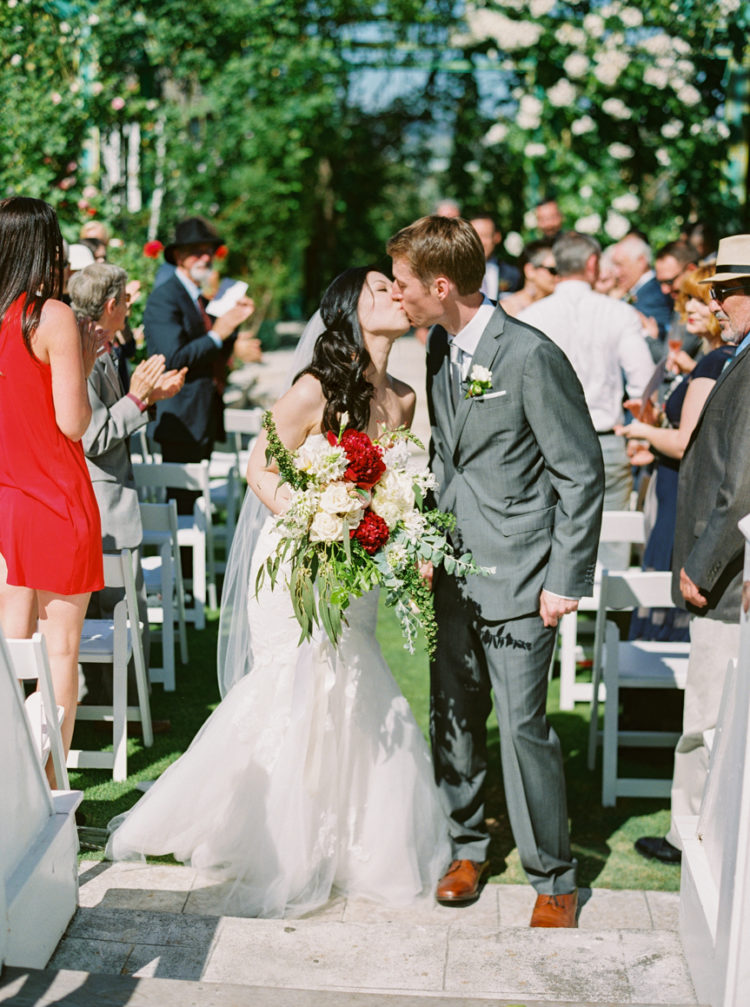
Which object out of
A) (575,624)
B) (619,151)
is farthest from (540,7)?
(575,624)

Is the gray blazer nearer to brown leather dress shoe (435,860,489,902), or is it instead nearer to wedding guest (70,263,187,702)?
wedding guest (70,263,187,702)

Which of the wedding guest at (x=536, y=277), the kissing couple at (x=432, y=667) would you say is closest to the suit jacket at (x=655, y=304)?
the wedding guest at (x=536, y=277)

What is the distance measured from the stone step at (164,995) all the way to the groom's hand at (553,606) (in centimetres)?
116

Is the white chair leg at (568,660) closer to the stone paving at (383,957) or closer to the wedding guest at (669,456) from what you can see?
Result: the wedding guest at (669,456)

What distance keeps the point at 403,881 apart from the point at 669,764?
1734mm

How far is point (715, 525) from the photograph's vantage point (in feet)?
11.6

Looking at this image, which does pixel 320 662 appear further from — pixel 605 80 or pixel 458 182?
pixel 458 182

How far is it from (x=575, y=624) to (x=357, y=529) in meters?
2.27

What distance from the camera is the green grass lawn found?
409cm

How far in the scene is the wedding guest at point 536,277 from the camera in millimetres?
8180

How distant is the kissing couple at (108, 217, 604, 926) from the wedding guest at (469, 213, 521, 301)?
4.32m

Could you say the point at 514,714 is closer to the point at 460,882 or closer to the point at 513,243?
the point at 460,882

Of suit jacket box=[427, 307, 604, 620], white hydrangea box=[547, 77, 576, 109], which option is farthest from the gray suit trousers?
white hydrangea box=[547, 77, 576, 109]

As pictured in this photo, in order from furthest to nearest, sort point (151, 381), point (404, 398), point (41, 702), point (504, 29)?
1. point (504, 29)
2. point (151, 381)
3. point (404, 398)
4. point (41, 702)
